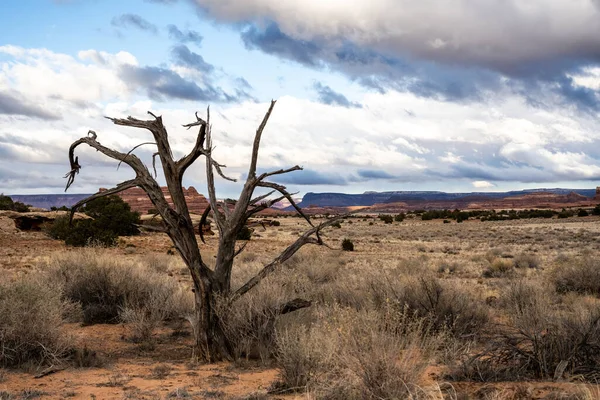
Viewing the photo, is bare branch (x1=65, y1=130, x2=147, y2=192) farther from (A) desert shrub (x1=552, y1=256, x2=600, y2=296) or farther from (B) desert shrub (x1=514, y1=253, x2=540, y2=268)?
(B) desert shrub (x1=514, y1=253, x2=540, y2=268)

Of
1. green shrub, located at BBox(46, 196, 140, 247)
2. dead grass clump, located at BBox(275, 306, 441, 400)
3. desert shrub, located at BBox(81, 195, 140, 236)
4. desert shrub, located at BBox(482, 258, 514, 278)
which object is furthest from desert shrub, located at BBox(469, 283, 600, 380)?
desert shrub, located at BBox(81, 195, 140, 236)

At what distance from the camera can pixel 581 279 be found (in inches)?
591

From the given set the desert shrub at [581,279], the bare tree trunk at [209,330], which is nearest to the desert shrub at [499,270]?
the desert shrub at [581,279]

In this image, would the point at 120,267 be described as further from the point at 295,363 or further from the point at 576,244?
the point at 576,244

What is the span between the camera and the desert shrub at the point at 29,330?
26.8 feet

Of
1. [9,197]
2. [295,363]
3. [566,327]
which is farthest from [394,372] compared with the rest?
[9,197]

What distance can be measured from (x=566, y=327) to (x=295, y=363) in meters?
3.74

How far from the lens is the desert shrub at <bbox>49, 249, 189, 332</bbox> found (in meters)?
11.8

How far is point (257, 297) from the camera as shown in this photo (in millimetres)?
9016

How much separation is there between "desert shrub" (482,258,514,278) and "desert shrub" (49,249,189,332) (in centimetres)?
1215

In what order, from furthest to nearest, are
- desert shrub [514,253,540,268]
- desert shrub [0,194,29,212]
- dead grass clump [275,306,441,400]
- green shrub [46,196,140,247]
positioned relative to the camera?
desert shrub [0,194,29,212] → green shrub [46,196,140,247] → desert shrub [514,253,540,268] → dead grass clump [275,306,441,400]

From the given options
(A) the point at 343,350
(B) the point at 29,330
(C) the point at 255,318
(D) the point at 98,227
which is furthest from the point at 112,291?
(D) the point at 98,227

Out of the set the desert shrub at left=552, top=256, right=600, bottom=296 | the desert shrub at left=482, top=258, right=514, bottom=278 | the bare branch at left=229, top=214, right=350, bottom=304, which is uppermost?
the bare branch at left=229, top=214, right=350, bottom=304

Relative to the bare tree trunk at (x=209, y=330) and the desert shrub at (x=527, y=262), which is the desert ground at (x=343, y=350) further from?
the desert shrub at (x=527, y=262)
